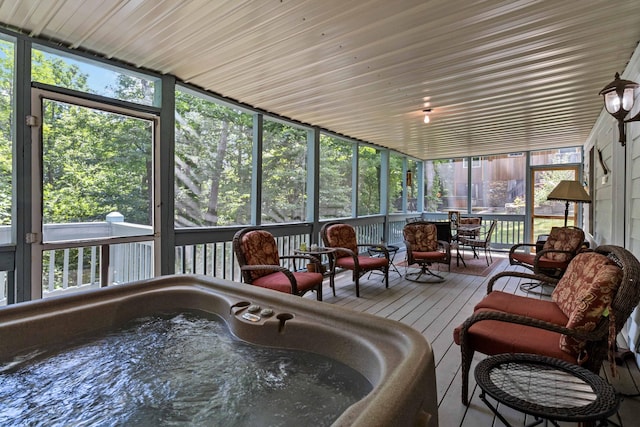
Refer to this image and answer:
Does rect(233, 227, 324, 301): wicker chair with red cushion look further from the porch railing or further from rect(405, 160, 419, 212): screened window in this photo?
rect(405, 160, 419, 212): screened window

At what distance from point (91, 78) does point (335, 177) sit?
4361mm

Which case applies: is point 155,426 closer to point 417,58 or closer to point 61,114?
point 61,114

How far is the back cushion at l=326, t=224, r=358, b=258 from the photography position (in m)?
4.60

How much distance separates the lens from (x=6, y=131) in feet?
8.07

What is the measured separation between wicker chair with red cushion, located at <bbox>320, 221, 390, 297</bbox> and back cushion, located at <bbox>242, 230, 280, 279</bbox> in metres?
1.00

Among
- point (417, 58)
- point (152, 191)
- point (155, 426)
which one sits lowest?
point (155, 426)

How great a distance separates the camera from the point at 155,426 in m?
1.26

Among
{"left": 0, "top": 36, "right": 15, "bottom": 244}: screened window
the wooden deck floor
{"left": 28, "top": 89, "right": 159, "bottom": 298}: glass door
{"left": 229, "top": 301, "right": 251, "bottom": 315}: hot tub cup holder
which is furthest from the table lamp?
{"left": 0, "top": 36, "right": 15, "bottom": 244}: screened window

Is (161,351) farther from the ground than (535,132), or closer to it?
closer to it

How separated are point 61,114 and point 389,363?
3.23 m

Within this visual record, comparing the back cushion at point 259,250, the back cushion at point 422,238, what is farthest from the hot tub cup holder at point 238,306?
the back cushion at point 422,238

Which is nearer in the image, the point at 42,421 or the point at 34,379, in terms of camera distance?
the point at 42,421

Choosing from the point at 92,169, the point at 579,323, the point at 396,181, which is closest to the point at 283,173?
the point at 92,169

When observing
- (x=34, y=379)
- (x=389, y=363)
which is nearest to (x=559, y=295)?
(x=389, y=363)
